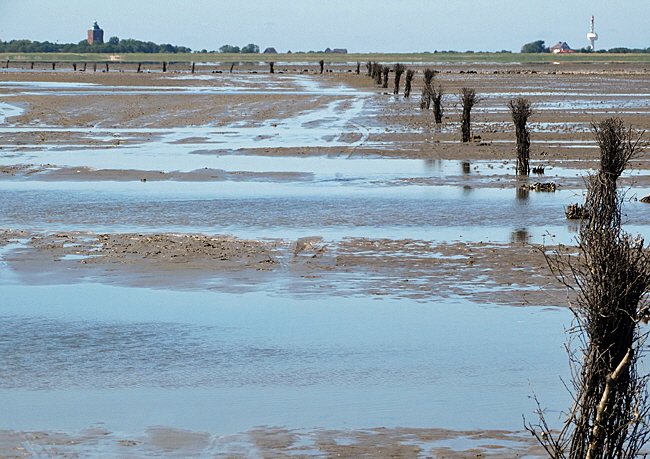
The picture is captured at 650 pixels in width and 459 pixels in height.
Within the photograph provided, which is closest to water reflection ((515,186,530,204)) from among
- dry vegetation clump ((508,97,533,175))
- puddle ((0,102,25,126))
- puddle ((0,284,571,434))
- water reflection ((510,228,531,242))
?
dry vegetation clump ((508,97,533,175))

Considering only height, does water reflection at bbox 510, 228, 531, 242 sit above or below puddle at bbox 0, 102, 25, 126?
below

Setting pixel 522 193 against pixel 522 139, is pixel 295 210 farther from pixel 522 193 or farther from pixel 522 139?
pixel 522 139

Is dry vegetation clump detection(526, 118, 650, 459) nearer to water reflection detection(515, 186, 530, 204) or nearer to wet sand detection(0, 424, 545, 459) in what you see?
wet sand detection(0, 424, 545, 459)

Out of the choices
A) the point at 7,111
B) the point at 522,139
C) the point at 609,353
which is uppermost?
the point at 7,111

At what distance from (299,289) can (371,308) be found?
1.11 metres

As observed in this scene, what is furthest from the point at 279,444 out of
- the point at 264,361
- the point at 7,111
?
the point at 7,111

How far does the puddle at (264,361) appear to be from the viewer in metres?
6.77

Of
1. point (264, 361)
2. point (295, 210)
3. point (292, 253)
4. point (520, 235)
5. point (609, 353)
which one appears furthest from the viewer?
point (295, 210)

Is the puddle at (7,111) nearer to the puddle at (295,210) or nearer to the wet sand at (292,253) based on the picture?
the wet sand at (292,253)

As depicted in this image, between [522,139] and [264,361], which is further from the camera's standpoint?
[522,139]

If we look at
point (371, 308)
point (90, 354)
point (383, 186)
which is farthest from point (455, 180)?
point (90, 354)

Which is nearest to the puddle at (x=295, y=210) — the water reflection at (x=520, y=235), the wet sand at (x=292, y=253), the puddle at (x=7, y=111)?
the water reflection at (x=520, y=235)

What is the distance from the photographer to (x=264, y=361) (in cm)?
806

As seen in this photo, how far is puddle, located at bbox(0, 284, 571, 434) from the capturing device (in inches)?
267
